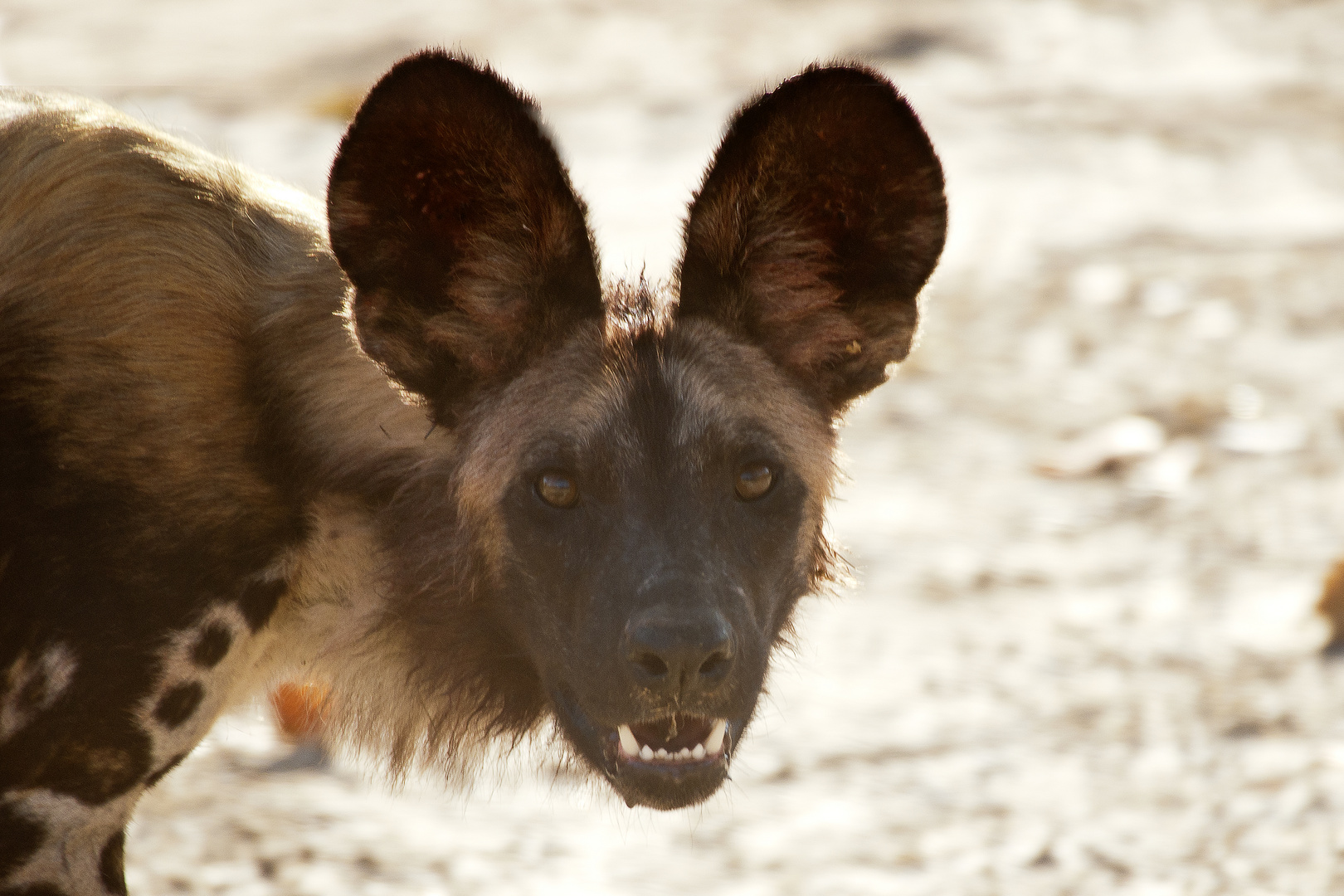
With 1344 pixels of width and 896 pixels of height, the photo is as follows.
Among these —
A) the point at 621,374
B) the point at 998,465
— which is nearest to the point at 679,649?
the point at 621,374

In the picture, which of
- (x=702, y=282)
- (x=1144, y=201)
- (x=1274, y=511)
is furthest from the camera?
(x=1144, y=201)

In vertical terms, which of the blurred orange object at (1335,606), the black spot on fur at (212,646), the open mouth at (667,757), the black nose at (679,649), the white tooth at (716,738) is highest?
the black nose at (679,649)

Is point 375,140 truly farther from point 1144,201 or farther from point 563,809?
point 1144,201

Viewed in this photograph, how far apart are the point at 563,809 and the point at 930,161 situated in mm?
2210

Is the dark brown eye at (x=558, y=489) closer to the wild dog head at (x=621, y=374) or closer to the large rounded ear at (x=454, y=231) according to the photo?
the wild dog head at (x=621, y=374)

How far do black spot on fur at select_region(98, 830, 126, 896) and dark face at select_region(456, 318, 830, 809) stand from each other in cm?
80

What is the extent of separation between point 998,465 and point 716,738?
13.0 feet

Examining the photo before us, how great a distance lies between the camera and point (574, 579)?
2932mm

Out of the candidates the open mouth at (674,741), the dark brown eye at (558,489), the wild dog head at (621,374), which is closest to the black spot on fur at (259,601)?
the wild dog head at (621,374)

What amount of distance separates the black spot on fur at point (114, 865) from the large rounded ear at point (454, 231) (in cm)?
96

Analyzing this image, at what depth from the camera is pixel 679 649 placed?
8.96 ft

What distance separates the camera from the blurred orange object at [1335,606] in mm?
5258

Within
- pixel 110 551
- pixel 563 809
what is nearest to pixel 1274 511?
pixel 563 809

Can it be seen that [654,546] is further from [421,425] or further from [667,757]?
[421,425]
